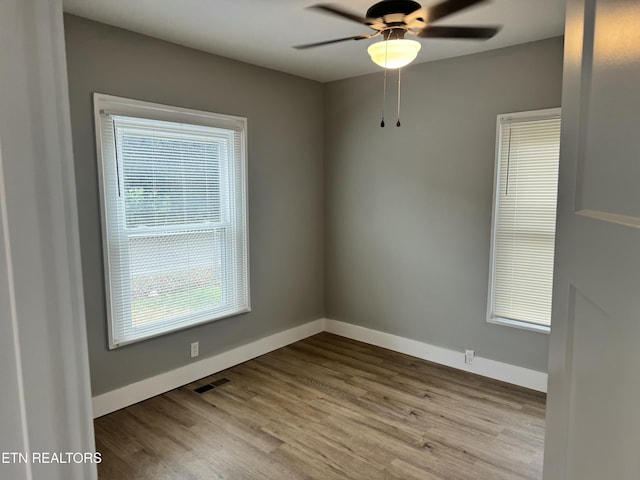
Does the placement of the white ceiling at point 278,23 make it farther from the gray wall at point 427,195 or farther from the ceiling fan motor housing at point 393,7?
the gray wall at point 427,195

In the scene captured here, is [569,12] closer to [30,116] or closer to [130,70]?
[30,116]

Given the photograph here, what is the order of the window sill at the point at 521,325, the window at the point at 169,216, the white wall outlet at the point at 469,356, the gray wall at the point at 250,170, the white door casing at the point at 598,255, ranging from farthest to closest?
the white wall outlet at the point at 469,356 < the window sill at the point at 521,325 < the window at the point at 169,216 < the gray wall at the point at 250,170 < the white door casing at the point at 598,255

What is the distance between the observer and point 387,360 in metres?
3.82

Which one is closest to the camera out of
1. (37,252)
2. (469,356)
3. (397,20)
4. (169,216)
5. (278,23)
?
(37,252)

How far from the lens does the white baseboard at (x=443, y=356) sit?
3268mm

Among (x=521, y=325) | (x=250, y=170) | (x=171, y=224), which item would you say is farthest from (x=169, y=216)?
(x=521, y=325)

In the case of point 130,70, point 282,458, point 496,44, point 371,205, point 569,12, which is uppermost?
point 496,44

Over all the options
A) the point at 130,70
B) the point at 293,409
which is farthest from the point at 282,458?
the point at 130,70

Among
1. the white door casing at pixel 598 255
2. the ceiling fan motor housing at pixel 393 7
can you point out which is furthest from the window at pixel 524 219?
the white door casing at pixel 598 255

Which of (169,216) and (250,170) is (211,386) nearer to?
(169,216)

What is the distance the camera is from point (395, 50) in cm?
231

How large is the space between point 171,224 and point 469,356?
2.63 meters

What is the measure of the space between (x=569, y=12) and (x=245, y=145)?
9.55 ft

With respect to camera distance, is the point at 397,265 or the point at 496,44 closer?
the point at 496,44
